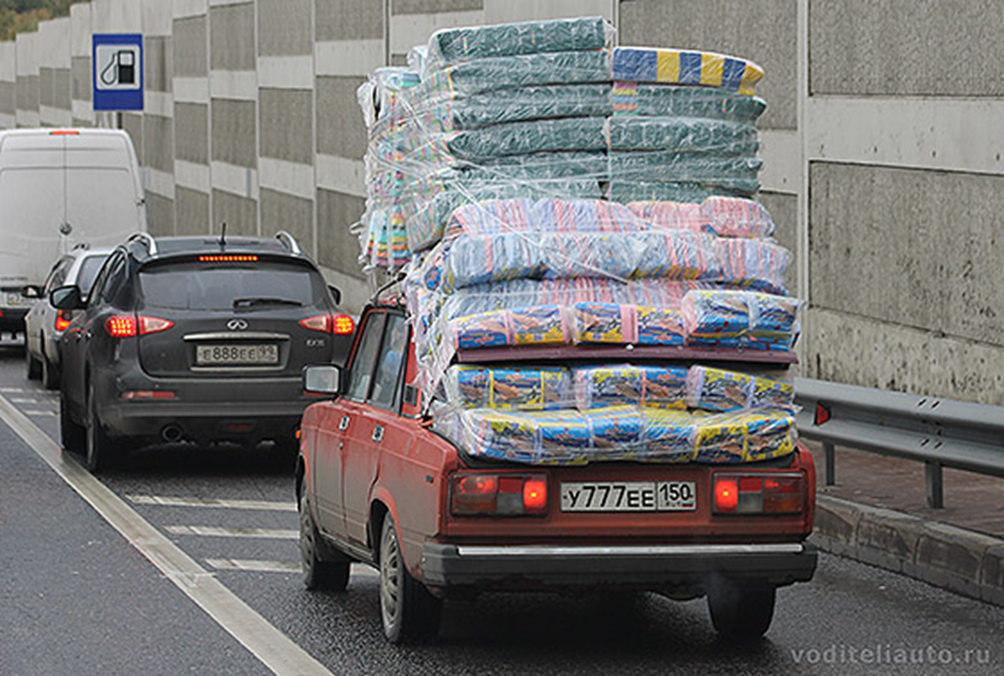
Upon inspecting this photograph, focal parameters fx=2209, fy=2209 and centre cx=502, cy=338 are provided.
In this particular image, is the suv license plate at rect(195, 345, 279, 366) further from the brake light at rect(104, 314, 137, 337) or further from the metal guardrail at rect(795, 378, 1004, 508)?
the metal guardrail at rect(795, 378, 1004, 508)

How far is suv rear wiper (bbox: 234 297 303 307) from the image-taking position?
49.7 ft

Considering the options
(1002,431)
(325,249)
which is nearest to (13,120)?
(325,249)

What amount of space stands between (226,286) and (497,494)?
7.42m

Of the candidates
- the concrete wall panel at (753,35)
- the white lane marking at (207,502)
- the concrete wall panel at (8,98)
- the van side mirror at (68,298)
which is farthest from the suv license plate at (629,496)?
the concrete wall panel at (8,98)

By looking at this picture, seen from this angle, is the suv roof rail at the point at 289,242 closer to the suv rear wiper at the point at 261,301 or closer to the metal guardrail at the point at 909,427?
the suv rear wiper at the point at 261,301

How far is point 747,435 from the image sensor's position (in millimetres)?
8375

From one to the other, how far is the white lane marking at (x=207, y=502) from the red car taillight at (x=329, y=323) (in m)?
1.68

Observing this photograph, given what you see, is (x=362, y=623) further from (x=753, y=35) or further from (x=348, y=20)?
(x=348, y=20)

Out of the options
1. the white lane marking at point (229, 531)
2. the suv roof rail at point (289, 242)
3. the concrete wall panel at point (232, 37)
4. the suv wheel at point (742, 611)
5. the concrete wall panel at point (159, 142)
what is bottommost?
the white lane marking at point (229, 531)

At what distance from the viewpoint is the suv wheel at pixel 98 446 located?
15352mm

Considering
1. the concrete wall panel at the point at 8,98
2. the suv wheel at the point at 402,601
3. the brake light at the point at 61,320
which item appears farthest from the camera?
the concrete wall panel at the point at 8,98

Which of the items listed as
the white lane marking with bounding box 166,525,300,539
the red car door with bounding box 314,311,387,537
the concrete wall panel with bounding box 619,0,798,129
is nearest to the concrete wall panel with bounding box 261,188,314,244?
the concrete wall panel with bounding box 619,0,798,129

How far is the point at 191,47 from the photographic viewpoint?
49.6 m

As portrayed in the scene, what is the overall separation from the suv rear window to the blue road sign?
25.8 metres
